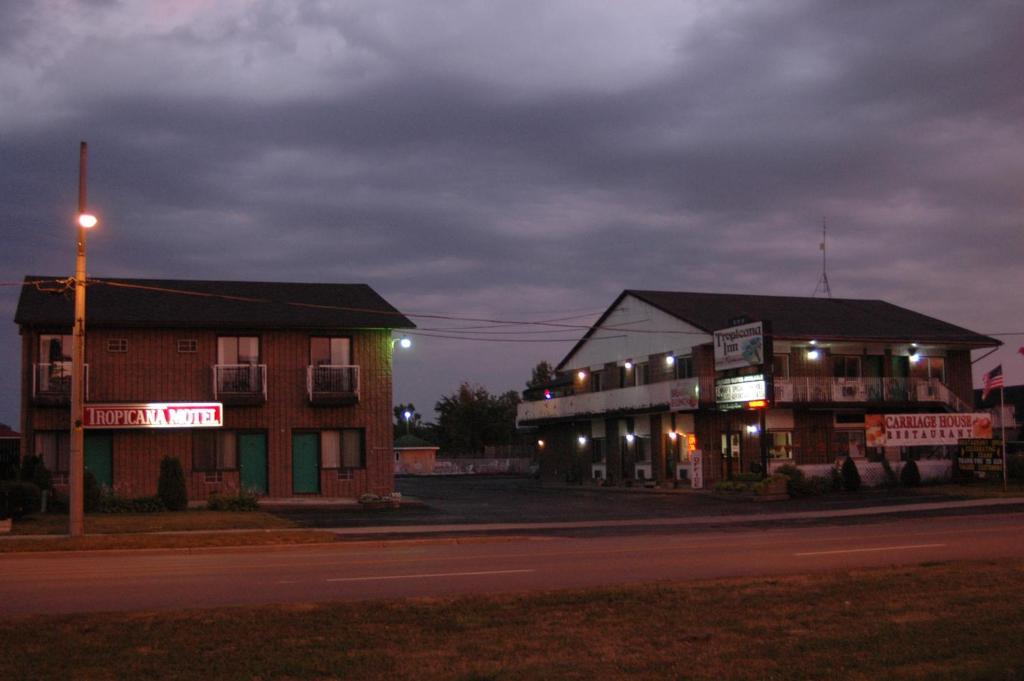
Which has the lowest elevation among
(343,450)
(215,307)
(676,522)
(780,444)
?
(676,522)

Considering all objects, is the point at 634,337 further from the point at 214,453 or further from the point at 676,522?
the point at 676,522

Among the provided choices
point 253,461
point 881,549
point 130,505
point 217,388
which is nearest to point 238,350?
point 217,388

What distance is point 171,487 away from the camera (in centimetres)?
3297

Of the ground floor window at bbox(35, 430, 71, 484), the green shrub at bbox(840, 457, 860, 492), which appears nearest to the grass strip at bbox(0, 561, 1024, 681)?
the ground floor window at bbox(35, 430, 71, 484)

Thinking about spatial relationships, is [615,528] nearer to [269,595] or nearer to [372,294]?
[269,595]

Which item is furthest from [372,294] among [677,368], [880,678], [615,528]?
[880,678]

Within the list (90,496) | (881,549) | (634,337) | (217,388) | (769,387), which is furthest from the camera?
(634,337)

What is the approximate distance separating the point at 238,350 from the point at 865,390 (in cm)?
2592

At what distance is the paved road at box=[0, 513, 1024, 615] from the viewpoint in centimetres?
1380

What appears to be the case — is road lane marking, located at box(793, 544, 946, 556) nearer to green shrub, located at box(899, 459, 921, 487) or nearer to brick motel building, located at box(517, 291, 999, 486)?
brick motel building, located at box(517, 291, 999, 486)

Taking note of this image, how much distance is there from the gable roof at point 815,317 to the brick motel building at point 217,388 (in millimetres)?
11630

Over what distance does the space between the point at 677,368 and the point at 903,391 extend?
979 centimetres

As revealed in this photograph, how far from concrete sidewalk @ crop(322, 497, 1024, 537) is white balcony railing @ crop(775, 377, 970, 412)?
10.5 m

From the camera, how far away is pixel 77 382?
23797mm
